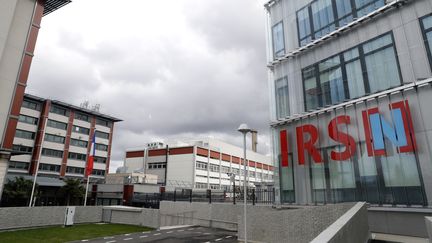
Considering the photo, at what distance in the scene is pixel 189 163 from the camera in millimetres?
68688

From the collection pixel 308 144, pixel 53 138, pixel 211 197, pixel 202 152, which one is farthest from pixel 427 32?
pixel 53 138

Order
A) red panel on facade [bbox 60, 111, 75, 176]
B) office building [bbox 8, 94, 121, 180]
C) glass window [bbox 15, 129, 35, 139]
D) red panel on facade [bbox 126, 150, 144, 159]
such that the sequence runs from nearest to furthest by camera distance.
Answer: glass window [bbox 15, 129, 35, 139] < office building [bbox 8, 94, 121, 180] < red panel on facade [bbox 60, 111, 75, 176] < red panel on facade [bbox 126, 150, 144, 159]

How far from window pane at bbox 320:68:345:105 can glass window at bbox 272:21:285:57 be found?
461 centimetres

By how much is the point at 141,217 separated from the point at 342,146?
2018 centimetres

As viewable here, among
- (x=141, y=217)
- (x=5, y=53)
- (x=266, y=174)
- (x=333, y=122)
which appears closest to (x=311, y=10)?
(x=333, y=122)

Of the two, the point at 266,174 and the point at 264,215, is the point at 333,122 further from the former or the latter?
the point at 266,174

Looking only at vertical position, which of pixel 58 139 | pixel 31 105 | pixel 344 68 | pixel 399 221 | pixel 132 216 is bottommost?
pixel 132 216

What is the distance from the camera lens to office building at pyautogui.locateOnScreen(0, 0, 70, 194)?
2689 centimetres

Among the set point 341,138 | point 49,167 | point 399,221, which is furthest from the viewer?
point 49,167

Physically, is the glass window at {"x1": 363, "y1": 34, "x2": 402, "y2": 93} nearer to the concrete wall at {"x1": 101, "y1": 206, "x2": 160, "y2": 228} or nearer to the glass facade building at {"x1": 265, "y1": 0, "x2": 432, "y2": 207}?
the glass facade building at {"x1": 265, "y1": 0, "x2": 432, "y2": 207}

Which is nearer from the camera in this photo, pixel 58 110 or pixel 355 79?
pixel 355 79

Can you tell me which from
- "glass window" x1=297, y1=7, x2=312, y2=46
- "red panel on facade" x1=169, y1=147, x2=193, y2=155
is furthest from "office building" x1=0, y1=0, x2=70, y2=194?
"red panel on facade" x1=169, y1=147, x2=193, y2=155

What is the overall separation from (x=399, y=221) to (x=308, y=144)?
20.8 ft

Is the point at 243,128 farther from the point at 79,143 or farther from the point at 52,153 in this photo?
the point at 79,143
